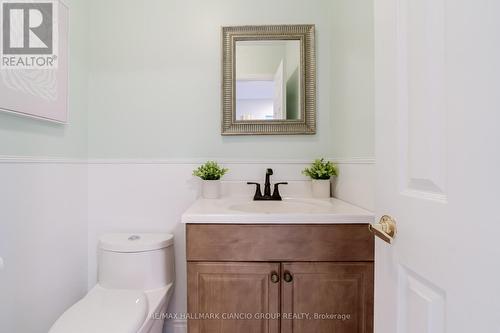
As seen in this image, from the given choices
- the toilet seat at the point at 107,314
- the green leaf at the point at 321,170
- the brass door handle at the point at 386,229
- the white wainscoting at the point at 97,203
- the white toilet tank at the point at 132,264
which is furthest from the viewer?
the green leaf at the point at 321,170

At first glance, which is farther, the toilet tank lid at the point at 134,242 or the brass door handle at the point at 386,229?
the toilet tank lid at the point at 134,242

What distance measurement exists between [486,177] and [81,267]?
1916mm

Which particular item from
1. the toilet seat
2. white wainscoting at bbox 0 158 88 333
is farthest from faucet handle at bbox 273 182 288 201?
white wainscoting at bbox 0 158 88 333

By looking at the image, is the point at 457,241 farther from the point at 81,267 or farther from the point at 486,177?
the point at 81,267

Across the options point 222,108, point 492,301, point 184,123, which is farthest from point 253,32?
point 492,301

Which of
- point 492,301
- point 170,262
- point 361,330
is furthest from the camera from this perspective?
point 170,262

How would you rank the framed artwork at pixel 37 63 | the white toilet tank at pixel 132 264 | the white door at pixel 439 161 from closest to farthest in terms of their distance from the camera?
the white door at pixel 439 161
the framed artwork at pixel 37 63
the white toilet tank at pixel 132 264

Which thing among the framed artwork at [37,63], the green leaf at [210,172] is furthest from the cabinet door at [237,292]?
the framed artwork at [37,63]

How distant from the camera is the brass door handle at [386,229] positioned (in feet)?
1.96

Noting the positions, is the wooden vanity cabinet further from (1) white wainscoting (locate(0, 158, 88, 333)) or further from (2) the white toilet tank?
(1) white wainscoting (locate(0, 158, 88, 333))

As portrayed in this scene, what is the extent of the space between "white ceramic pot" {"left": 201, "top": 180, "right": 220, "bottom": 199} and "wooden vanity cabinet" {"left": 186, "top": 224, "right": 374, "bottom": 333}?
1.56 ft

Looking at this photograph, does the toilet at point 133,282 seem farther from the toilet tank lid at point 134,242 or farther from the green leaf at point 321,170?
the green leaf at point 321,170

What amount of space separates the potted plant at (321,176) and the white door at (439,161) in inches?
32.0

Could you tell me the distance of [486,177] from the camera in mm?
382
